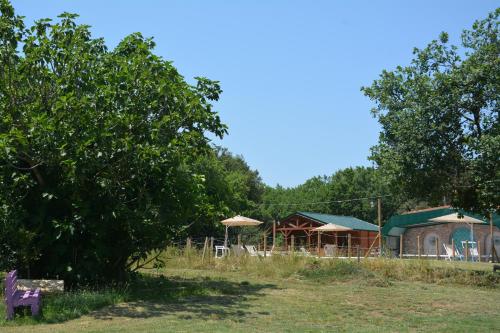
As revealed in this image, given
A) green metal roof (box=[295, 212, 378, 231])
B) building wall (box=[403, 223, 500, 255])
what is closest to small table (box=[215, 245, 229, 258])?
building wall (box=[403, 223, 500, 255])

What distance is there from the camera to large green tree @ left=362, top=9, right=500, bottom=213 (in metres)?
16.9

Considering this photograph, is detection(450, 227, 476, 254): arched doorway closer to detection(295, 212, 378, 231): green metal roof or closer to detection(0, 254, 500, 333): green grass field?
detection(295, 212, 378, 231): green metal roof

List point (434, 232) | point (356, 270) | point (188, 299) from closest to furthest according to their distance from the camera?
point (188, 299) < point (356, 270) < point (434, 232)

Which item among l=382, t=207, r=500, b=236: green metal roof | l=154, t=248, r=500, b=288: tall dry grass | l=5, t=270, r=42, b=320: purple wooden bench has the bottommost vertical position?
l=5, t=270, r=42, b=320: purple wooden bench

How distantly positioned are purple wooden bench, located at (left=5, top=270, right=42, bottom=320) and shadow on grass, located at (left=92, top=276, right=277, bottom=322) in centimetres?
104

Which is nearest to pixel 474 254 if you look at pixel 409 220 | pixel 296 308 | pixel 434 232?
pixel 434 232

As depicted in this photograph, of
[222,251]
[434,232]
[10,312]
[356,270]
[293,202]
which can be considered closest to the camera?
[10,312]

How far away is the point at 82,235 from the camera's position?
43.8 feet

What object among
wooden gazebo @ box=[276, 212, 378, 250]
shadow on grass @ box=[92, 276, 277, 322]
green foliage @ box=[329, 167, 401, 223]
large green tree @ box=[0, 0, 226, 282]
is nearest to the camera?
shadow on grass @ box=[92, 276, 277, 322]

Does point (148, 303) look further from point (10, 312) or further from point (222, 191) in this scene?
point (222, 191)

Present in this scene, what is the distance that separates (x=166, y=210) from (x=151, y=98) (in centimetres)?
281

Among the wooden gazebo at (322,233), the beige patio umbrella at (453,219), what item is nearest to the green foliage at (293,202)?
the wooden gazebo at (322,233)

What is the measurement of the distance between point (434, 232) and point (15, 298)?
35893 millimetres

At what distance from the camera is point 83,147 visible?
11.5 meters
